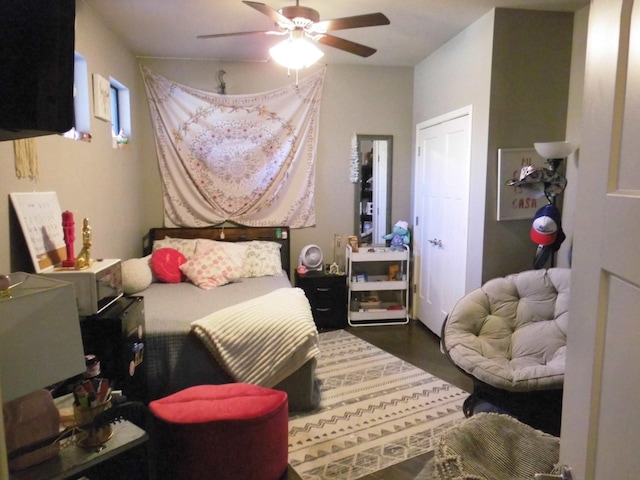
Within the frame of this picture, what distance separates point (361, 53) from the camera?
2.78 metres

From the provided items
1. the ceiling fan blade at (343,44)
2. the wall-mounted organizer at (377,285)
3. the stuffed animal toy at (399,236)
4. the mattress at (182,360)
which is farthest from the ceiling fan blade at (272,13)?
the stuffed animal toy at (399,236)

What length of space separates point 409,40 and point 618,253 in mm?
3364

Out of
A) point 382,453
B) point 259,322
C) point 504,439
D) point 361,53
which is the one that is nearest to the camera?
point 504,439

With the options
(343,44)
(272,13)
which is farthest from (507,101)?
(272,13)

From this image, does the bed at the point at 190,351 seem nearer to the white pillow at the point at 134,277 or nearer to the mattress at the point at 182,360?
the mattress at the point at 182,360

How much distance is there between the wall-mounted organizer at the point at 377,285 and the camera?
418 cm

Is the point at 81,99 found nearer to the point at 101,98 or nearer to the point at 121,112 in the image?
the point at 101,98

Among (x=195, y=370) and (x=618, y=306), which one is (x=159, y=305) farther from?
(x=618, y=306)

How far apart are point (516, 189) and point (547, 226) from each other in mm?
428

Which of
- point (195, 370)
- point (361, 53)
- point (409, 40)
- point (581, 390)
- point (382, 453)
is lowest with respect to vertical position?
point (382, 453)

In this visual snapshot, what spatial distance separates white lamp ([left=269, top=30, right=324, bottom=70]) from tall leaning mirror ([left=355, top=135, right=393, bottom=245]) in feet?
5.63

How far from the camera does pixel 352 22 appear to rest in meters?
2.39

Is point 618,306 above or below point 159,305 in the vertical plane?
above

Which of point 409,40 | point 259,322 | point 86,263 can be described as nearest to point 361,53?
point 409,40
